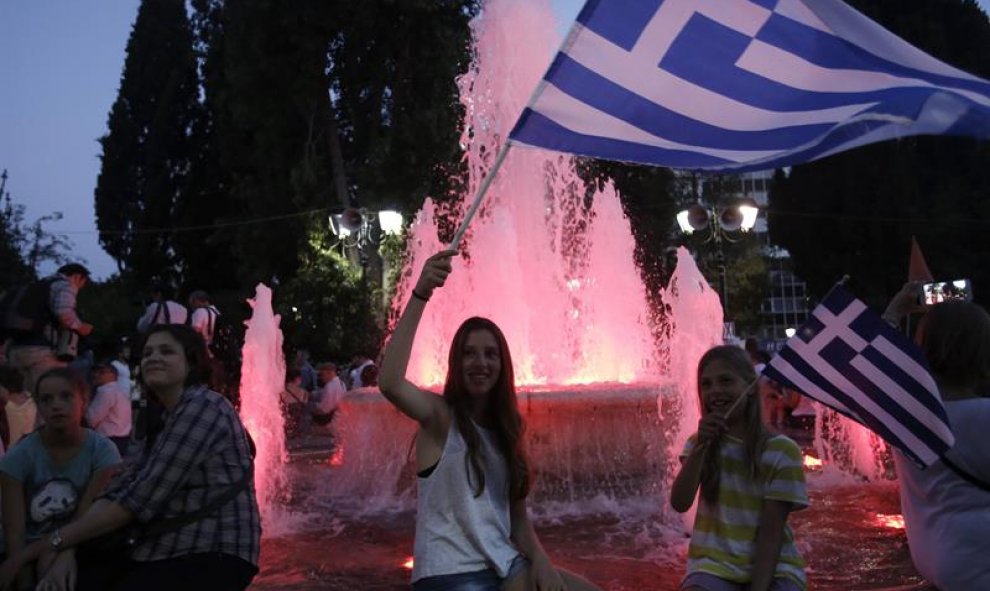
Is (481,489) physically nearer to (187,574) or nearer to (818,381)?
(187,574)

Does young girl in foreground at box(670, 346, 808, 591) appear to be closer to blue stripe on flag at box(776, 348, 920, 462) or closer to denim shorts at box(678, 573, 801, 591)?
denim shorts at box(678, 573, 801, 591)

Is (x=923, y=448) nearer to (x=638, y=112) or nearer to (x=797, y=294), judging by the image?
(x=638, y=112)

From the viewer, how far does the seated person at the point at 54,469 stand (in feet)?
10.7

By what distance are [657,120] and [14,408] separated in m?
4.88

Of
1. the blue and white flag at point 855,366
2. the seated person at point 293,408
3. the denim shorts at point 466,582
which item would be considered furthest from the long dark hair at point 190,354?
the seated person at point 293,408

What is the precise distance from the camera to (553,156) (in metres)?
12.9

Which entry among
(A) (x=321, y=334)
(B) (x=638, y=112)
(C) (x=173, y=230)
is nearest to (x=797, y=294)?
(C) (x=173, y=230)

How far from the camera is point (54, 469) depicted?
335cm

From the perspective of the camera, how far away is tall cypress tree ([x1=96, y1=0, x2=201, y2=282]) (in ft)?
124

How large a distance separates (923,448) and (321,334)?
2300cm

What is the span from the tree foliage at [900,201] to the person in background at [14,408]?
100 ft

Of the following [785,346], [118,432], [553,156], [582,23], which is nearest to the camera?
[785,346]

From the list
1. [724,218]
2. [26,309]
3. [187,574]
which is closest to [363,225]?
[724,218]

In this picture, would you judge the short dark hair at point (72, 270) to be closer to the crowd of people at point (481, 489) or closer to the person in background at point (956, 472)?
the crowd of people at point (481, 489)
